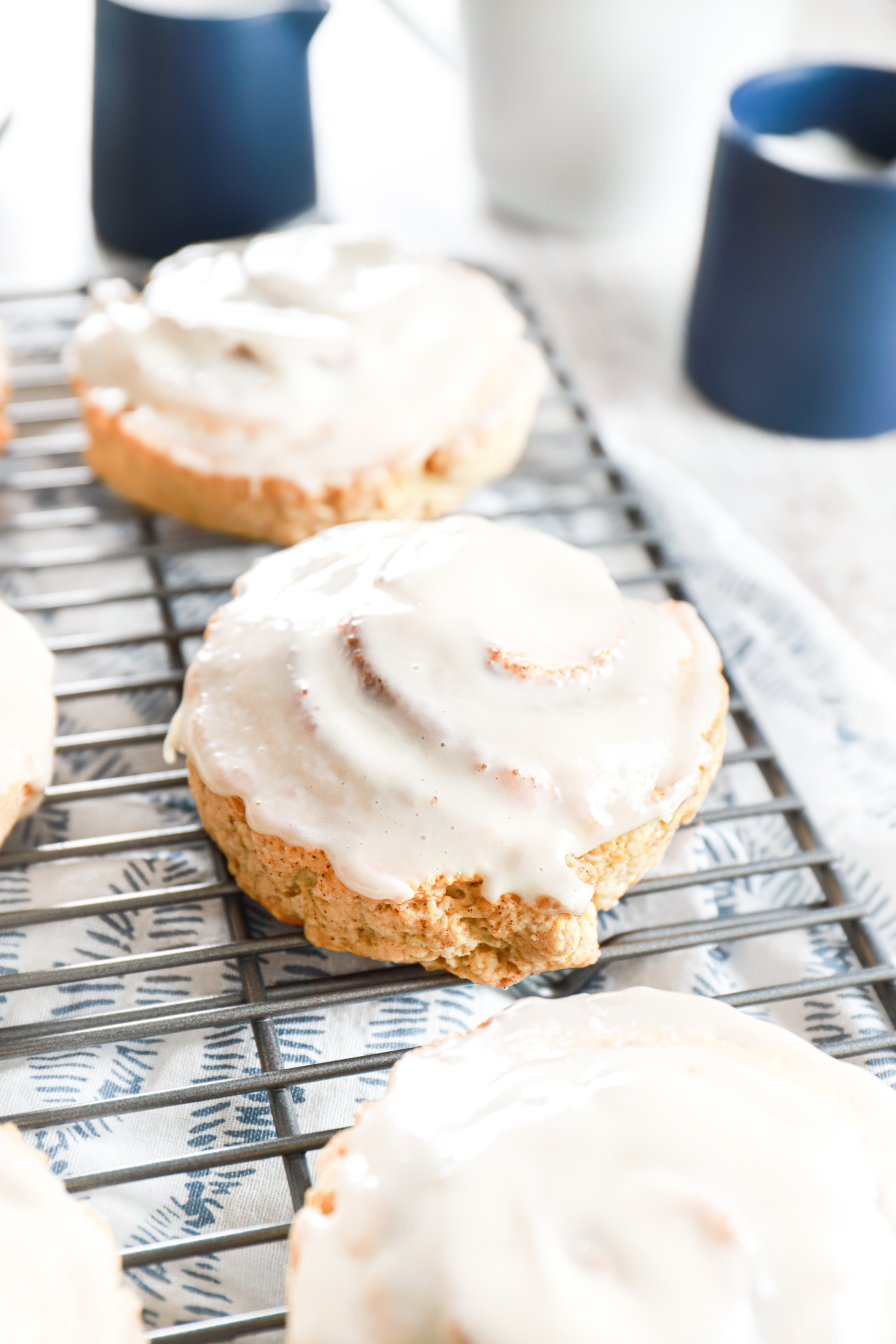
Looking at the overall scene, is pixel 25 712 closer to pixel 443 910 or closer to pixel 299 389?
pixel 443 910

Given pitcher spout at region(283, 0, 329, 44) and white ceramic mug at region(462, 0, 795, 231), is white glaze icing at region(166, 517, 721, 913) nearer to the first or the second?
pitcher spout at region(283, 0, 329, 44)

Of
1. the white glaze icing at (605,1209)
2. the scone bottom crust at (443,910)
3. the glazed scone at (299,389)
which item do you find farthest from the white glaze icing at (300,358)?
the white glaze icing at (605,1209)

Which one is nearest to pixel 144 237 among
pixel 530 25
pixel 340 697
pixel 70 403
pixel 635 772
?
pixel 70 403

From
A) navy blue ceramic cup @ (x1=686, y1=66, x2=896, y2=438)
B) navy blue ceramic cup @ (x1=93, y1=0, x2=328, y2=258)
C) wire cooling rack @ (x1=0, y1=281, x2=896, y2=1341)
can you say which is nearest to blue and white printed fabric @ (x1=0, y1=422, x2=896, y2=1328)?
wire cooling rack @ (x1=0, y1=281, x2=896, y2=1341)

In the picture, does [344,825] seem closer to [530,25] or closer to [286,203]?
[286,203]

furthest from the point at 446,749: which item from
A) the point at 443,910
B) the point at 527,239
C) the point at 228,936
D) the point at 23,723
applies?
the point at 527,239

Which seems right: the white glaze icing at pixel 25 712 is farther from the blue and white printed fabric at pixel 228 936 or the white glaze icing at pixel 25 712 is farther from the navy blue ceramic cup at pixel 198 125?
the navy blue ceramic cup at pixel 198 125
